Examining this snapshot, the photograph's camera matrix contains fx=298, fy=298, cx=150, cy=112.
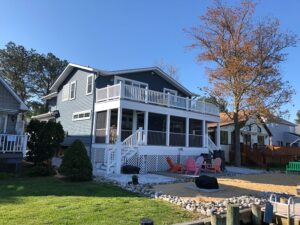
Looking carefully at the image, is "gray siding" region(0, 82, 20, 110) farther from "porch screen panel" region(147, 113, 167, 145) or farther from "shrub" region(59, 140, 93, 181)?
"porch screen panel" region(147, 113, 167, 145)

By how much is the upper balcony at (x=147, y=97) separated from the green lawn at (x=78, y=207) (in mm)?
7896

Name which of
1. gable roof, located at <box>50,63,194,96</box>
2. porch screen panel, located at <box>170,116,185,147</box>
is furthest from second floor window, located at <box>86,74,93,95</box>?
porch screen panel, located at <box>170,116,185,147</box>

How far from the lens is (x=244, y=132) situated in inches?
1348

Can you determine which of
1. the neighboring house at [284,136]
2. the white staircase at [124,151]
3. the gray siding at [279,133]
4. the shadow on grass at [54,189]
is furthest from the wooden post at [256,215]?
the neighboring house at [284,136]

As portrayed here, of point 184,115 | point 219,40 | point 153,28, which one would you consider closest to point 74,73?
point 153,28

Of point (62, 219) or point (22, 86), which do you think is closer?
point (62, 219)

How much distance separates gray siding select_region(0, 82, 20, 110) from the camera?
1788 cm

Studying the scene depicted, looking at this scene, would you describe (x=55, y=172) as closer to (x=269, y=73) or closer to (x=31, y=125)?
(x=31, y=125)

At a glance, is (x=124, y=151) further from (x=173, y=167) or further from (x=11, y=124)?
(x=11, y=124)

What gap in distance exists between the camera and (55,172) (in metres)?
15.7

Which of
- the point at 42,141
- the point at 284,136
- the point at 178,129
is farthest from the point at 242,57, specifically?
the point at 284,136

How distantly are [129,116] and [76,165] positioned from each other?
356 inches

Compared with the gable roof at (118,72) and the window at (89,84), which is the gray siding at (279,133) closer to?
the gable roof at (118,72)

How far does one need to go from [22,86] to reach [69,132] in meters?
18.4
